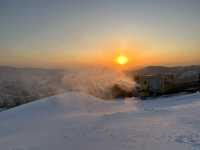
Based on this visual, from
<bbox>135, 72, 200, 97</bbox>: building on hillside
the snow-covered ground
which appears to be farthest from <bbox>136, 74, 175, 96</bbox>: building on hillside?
the snow-covered ground

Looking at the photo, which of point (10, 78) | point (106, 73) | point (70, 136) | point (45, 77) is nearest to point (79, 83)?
point (106, 73)

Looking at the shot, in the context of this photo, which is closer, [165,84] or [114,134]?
[114,134]

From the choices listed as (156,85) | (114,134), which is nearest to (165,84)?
(156,85)

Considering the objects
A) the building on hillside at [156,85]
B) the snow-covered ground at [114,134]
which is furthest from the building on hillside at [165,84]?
the snow-covered ground at [114,134]

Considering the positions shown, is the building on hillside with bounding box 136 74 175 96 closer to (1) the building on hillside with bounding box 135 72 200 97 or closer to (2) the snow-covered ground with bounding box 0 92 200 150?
(1) the building on hillside with bounding box 135 72 200 97

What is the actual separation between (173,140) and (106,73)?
13.0 meters

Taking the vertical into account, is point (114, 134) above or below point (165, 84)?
below

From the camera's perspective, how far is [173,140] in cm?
298

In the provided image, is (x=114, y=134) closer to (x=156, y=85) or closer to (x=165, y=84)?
(x=156, y=85)

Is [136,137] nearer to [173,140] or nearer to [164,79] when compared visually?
[173,140]

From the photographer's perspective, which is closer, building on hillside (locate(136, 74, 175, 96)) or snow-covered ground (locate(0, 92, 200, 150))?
snow-covered ground (locate(0, 92, 200, 150))

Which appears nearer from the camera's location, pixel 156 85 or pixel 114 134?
pixel 114 134

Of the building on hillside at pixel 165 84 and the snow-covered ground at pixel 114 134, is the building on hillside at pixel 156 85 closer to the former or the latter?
the building on hillside at pixel 165 84

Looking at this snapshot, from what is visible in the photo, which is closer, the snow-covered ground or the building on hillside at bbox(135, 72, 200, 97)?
the snow-covered ground
